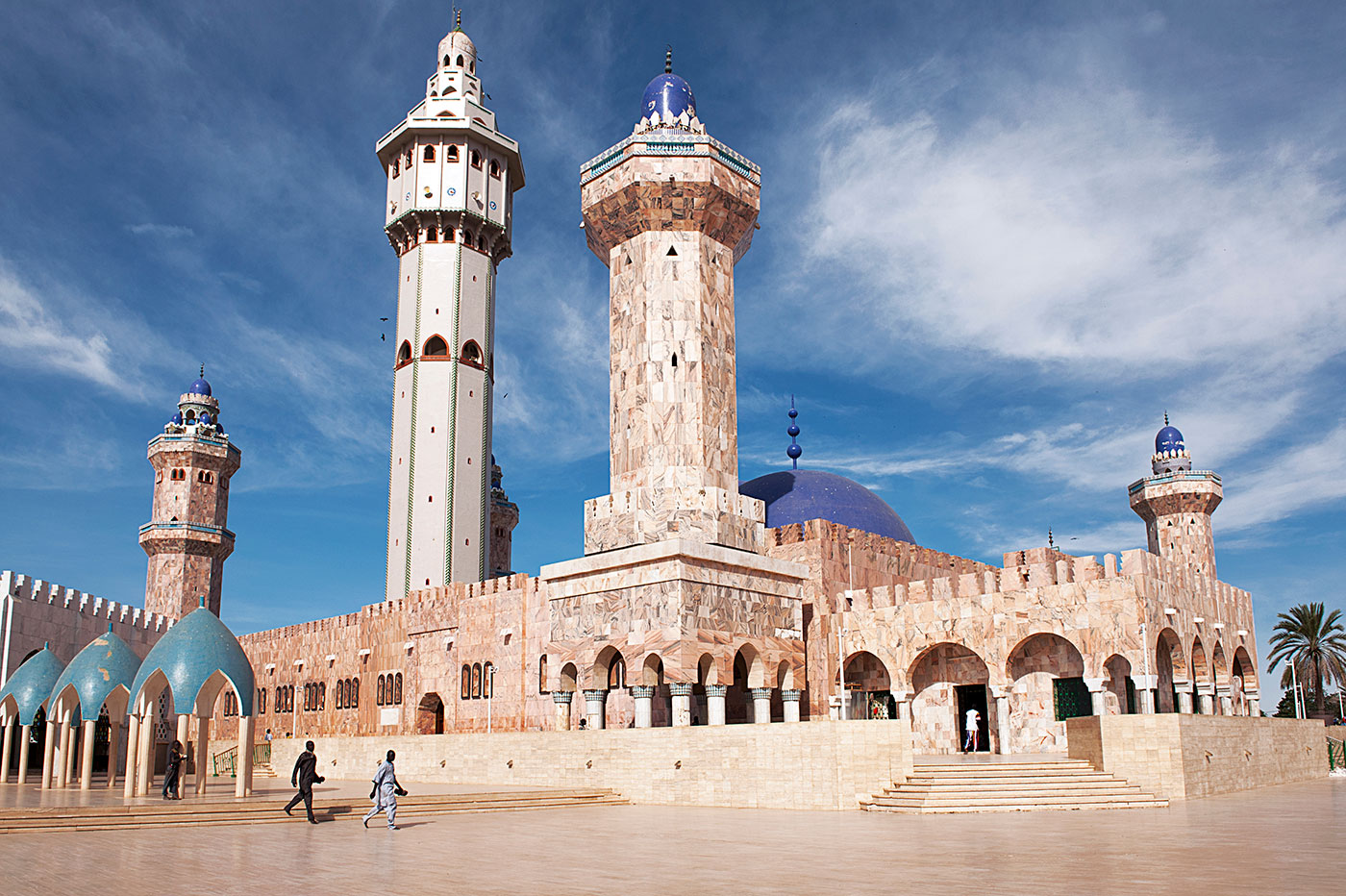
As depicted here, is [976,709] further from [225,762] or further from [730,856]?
[225,762]

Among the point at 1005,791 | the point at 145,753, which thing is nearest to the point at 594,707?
the point at 145,753

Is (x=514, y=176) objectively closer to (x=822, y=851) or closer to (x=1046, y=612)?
(x=1046, y=612)

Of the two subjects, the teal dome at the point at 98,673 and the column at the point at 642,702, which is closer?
the teal dome at the point at 98,673

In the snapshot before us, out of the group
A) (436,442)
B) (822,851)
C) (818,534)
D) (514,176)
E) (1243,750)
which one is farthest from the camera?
(514,176)

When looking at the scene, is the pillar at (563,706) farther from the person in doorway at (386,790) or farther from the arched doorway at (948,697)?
the person in doorway at (386,790)

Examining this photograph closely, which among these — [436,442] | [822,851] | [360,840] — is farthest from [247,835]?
[436,442]

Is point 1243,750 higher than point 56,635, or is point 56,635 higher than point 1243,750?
point 56,635

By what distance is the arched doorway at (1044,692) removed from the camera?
81.9 ft

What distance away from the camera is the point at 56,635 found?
34.2 m

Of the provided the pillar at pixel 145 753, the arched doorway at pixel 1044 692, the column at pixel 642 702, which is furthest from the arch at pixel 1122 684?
the pillar at pixel 145 753

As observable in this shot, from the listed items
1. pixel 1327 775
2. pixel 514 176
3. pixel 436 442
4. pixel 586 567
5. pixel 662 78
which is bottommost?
pixel 1327 775

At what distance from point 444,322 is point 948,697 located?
23354 mm

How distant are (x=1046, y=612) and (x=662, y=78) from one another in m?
17.4

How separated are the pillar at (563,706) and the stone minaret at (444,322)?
1256 cm
